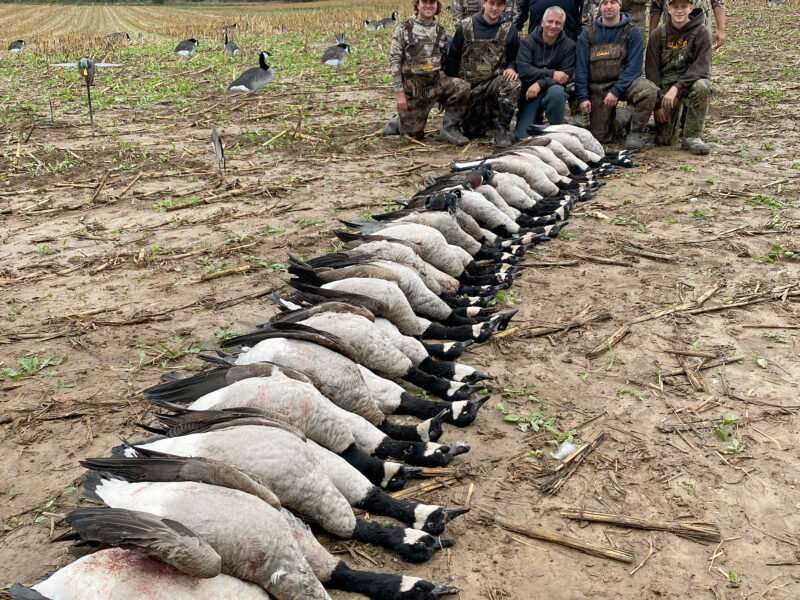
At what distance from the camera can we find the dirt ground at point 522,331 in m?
2.89

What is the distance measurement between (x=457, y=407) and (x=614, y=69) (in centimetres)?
672

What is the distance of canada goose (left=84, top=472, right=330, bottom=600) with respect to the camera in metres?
2.33

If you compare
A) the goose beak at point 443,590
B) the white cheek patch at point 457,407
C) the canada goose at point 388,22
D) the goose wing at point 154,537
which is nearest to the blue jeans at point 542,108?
the white cheek patch at point 457,407

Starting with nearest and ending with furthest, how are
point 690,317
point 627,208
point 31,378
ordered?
point 31,378, point 690,317, point 627,208

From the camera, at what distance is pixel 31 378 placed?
13.6 feet

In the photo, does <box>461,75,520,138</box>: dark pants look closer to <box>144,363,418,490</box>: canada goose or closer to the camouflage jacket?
the camouflage jacket

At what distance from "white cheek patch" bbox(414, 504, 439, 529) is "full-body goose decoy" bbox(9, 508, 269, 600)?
974mm

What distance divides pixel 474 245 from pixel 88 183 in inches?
191

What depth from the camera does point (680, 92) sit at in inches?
340

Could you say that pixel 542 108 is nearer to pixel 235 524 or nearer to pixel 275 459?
pixel 275 459

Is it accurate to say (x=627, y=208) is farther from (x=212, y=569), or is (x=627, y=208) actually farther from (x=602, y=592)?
(x=212, y=569)

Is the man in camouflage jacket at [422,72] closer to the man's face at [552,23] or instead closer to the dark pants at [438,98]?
the dark pants at [438,98]

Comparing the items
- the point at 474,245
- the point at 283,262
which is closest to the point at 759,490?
the point at 474,245

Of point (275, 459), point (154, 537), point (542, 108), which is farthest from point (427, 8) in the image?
point (154, 537)
